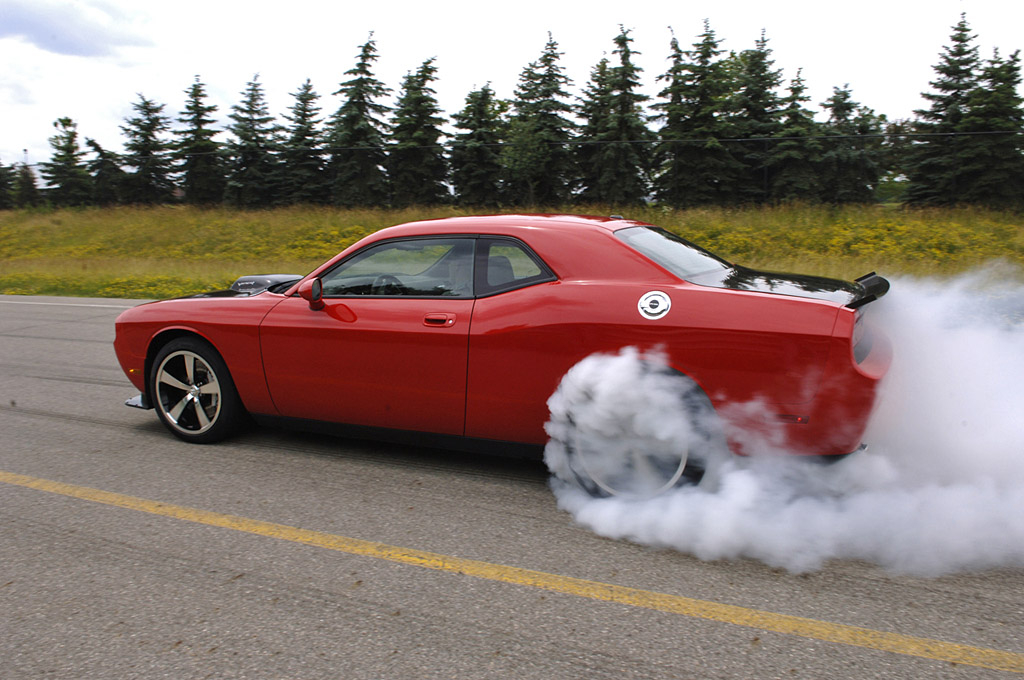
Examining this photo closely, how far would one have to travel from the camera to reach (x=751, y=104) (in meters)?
21.0

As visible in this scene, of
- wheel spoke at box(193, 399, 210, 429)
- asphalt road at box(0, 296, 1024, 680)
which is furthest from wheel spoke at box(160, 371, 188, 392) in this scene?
asphalt road at box(0, 296, 1024, 680)

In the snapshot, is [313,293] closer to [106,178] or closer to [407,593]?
[407,593]

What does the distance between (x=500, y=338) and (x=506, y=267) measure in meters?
0.41

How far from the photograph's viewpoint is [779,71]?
69.8 feet

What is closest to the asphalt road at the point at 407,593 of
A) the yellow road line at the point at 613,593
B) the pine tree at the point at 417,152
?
the yellow road line at the point at 613,593

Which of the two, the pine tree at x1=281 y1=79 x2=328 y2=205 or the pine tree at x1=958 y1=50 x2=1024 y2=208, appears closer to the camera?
the pine tree at x1=958 y1=50 x2=1024 y2=208

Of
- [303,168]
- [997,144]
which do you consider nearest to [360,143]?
[303,168]

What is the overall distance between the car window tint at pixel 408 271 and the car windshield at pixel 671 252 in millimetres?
856

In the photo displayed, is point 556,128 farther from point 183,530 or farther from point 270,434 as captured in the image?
point 183,530

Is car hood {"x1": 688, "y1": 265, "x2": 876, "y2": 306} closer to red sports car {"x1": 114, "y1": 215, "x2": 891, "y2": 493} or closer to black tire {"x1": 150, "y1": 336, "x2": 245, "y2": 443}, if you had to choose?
red sports car {"x1": 114, "y1": 215, "x2": 891, "y2": 493}

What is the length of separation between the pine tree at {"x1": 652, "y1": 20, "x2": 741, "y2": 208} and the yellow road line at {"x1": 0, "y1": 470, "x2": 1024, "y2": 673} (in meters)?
16.1

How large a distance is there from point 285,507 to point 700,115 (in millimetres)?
19718

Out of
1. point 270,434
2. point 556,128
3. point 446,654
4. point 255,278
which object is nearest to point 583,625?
point 446,654

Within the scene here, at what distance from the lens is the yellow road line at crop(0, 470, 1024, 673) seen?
242cm
